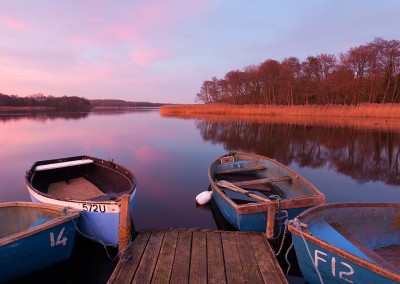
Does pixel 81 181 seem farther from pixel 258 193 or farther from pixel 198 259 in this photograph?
pixel 258 193

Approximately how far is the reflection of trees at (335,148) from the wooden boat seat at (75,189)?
9.69m

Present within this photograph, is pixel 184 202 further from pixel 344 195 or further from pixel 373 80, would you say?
pixel 373 80

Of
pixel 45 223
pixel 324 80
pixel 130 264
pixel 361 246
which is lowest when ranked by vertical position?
pixel 130 264

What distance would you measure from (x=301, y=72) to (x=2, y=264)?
157ft

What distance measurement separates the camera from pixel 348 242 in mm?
3912

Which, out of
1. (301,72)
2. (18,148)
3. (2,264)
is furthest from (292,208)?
(301,72)

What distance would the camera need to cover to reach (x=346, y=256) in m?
3.14

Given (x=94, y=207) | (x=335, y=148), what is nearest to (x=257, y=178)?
(x=94, y=207)

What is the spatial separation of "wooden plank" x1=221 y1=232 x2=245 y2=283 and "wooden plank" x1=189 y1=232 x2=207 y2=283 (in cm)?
36

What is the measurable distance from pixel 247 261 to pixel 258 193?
10.6 feet

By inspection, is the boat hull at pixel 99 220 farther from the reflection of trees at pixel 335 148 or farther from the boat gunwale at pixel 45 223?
Result: the reflection of trees at pixel 335 148

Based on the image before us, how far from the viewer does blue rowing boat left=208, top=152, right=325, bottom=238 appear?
498 centimetres

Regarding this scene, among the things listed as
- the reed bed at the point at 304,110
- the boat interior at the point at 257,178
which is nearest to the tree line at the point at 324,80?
the reed bed at the point at 304,110

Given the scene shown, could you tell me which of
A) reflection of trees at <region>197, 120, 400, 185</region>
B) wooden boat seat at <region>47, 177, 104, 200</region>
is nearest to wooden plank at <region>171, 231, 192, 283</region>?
wooden boat seat at <region>47, 177, 104, 200</region>
